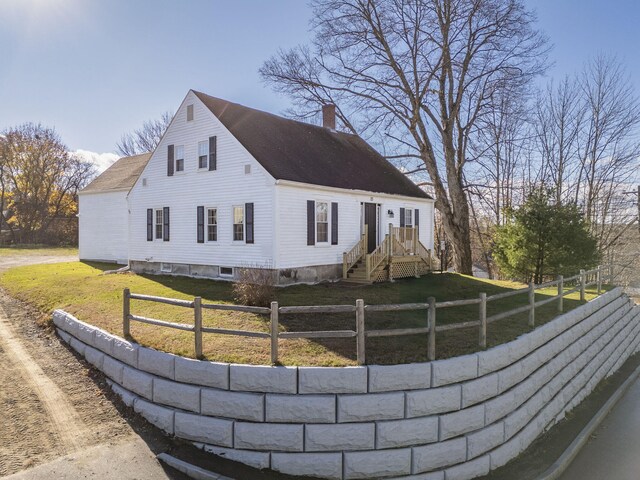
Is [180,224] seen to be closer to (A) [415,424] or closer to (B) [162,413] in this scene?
(B) [162,413]

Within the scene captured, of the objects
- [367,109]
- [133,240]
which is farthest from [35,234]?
[367,109]

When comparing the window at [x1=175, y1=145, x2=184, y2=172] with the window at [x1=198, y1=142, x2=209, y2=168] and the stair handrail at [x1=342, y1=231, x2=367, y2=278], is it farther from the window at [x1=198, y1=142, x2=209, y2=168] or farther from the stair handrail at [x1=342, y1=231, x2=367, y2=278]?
the stair handrail at [x1=342, y1=231, x2=367, y2=278]

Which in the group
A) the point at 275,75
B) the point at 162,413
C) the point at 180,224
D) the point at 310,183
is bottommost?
the point at 162,413

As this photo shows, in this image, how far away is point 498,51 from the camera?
1997 cm

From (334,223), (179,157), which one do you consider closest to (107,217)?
(179,157)

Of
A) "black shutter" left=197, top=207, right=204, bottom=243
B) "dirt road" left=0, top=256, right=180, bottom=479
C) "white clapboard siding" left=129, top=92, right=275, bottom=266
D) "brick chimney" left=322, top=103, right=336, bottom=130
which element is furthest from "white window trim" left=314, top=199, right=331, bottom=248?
"dirt road" left=0, top=256, right=180, bottom=479

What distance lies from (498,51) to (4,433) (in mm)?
22202

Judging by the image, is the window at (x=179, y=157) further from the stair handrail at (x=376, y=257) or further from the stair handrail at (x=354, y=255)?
the stair handrail at (x=376, y=257)

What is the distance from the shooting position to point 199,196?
15.8m

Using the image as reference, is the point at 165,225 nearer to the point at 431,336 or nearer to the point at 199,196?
the point at 199,196

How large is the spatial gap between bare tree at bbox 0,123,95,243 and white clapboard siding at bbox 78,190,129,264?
20.5 meters

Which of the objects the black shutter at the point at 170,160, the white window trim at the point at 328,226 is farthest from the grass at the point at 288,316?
the black shutter at the point at 170,160

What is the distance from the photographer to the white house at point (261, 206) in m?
14.0

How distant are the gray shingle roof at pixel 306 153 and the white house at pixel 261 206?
7 cm
